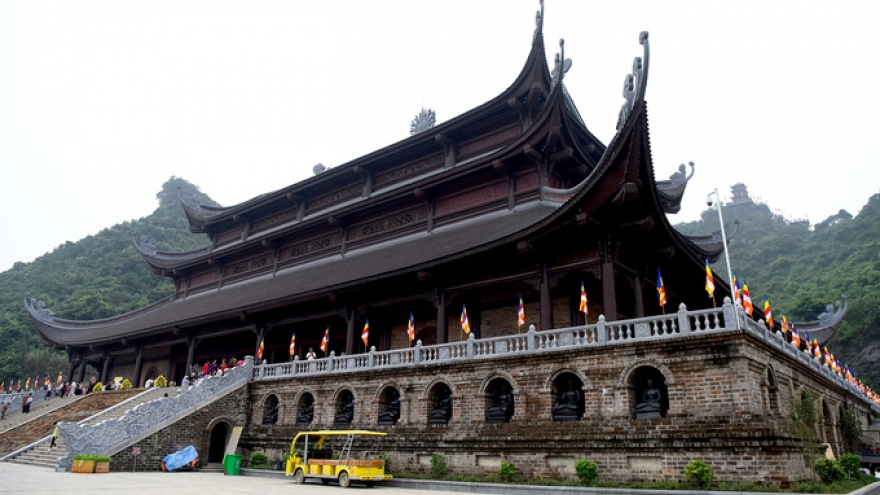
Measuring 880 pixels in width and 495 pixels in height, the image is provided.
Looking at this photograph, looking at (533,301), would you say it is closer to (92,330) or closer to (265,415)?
(265,415)

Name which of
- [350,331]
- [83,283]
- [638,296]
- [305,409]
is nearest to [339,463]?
[305,409]

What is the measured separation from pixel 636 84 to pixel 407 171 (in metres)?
13.4

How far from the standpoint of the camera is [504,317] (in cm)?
2069

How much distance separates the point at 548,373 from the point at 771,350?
17.1 feet

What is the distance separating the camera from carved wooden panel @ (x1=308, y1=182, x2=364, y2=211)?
96.1 ft

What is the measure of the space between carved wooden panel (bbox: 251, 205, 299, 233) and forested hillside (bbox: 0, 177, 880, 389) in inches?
1403

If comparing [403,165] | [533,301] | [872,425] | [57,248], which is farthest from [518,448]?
[57,248]

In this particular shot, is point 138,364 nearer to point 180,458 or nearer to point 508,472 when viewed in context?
point 180,458

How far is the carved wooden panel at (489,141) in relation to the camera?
2430cm

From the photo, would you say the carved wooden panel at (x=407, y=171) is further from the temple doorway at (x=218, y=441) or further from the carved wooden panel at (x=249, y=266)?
the temple doorway at (x=218, y=441)

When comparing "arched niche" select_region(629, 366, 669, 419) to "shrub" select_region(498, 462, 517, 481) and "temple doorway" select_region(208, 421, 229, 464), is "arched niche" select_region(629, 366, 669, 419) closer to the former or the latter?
"shrub" select_region(498, 462, 517, 481)

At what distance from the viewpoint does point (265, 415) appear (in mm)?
22469

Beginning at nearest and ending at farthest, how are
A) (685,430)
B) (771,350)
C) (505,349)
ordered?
(685,430) → (771,350) → (505,349)

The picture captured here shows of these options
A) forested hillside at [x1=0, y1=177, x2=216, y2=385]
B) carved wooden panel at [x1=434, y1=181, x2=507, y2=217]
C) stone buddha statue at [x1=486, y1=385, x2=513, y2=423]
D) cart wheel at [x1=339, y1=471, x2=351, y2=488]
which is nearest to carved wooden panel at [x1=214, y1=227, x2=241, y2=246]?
carved wooden panel at [x1=434, y1=181, x2=507, y2=217]
